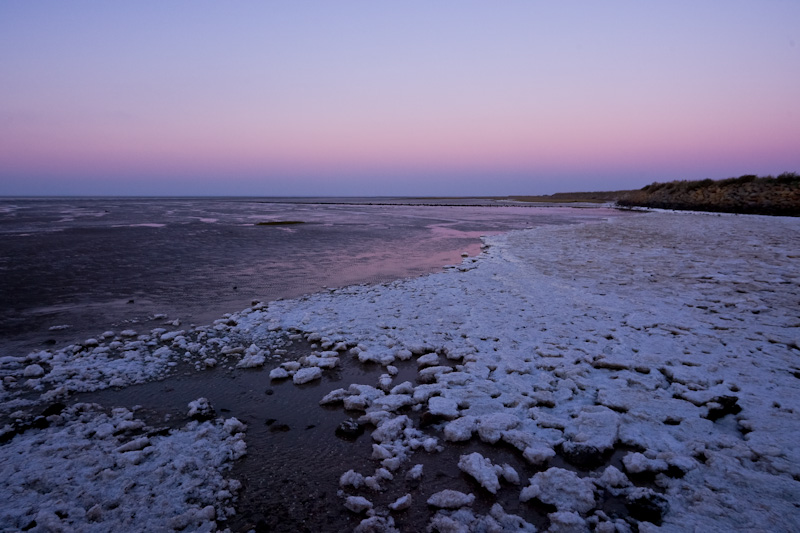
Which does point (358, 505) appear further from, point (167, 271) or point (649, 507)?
point (167, 271)

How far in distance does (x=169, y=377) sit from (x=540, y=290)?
26.4ft

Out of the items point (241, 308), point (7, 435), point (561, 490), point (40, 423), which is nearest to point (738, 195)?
point (241, 308)

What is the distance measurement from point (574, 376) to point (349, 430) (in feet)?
9.79

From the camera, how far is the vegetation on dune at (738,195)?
3022cm

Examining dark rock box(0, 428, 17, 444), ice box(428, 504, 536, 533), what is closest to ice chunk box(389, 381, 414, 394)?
ice box(428, 504, 536, 533)

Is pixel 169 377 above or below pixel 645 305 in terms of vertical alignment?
below

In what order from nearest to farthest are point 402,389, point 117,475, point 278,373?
point 117,475 < point 402,389 < point 278,373

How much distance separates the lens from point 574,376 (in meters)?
5.18

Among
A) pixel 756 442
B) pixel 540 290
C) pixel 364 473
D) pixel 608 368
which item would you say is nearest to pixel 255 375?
pixel 364 473

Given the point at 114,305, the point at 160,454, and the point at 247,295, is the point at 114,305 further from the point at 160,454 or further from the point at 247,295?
the point at 160,454

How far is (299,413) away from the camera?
4.70 meters

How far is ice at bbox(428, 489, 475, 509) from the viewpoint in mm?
3170

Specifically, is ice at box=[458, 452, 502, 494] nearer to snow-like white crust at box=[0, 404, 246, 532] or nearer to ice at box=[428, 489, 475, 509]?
ice at box=[428, 489, 475, 509]

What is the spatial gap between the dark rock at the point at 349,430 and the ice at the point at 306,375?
1354 millimetres
